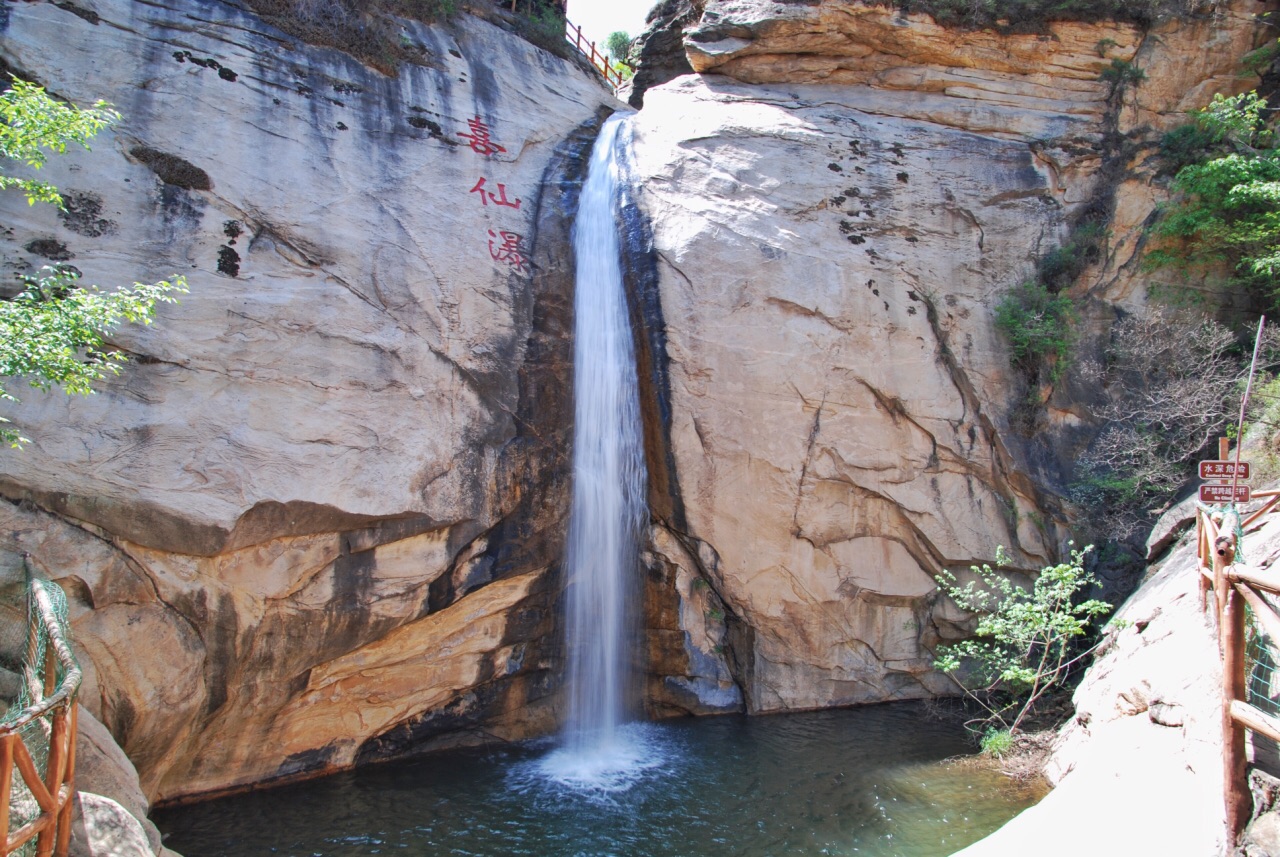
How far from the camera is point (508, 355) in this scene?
33.9 ft

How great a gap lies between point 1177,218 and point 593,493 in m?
9.98

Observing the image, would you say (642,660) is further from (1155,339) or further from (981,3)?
(981,3)

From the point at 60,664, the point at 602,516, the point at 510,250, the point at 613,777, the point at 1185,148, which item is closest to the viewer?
the point at 60,664

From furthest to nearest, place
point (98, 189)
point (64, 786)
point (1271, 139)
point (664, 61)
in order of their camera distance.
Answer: point (664, 61) < point (1271, 139) < point (98, 189) < point (64, 786)

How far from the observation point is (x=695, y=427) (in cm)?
1085

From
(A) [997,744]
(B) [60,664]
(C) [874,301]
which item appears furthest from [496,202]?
(A) [997,744]

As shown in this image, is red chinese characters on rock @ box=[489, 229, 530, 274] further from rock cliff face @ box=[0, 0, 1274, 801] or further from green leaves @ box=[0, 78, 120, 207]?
green leaves @ box=[0, 78, 120, 207]

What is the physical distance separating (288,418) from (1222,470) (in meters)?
8.75

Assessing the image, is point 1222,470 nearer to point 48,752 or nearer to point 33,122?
point 48,752

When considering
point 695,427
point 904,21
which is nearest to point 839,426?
point 695,427

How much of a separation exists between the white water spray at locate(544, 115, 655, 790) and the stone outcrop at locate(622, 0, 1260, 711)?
62 centimetres

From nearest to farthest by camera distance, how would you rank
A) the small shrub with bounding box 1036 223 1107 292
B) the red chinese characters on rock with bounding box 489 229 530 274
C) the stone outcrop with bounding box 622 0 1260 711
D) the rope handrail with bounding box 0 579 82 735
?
the rope handrail with bounding box 0 579 82 735 < the red chinese characters on rock with bounding box 489 229 530 274 < the stone outcrop with bounding box 622 0 1260 711 < the small shrub with bounding box 1036 223 1107 292

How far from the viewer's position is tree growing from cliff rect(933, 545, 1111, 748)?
30.6ft

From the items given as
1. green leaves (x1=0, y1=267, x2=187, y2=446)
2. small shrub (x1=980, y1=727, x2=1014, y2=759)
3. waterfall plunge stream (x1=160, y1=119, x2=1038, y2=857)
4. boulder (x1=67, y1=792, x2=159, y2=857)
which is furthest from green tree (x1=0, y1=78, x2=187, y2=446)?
small shrub (x1=980, y1=727, x2=1014, y2=759)
